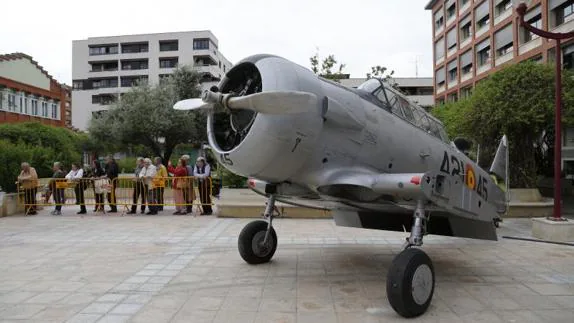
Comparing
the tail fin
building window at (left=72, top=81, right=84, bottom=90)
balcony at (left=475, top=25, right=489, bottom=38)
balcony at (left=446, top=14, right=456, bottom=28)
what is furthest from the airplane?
building window at (left=72, top=81, right=84, bottom=90)

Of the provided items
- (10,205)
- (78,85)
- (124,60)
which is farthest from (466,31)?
(78,85)

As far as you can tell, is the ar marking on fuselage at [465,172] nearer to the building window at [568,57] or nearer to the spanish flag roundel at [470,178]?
the spanish flag roundel at [470,178]

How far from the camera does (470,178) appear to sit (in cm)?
694

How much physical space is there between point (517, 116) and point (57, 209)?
16.0 meters

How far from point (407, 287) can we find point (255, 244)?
9.84 feet

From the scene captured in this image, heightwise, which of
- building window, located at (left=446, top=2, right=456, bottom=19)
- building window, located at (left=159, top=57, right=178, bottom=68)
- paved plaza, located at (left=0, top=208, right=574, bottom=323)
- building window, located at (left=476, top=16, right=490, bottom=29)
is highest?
building window, located at (left=446, top=2, right=456, bottom=19)

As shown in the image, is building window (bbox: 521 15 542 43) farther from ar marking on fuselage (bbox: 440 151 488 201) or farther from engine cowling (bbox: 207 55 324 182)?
engine cowling (bbox: 207 55 324 182)

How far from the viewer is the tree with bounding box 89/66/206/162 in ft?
114

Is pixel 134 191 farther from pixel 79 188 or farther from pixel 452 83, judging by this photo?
pixel 452 83

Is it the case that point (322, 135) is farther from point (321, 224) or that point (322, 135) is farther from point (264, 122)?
point (321, 224)

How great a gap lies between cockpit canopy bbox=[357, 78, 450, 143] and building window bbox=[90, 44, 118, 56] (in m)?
82.8

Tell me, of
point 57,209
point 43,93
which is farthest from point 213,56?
point 57,209

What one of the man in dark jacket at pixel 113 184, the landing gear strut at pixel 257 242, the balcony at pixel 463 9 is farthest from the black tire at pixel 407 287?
the balcony at pixel 463 9

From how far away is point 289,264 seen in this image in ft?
23.2
